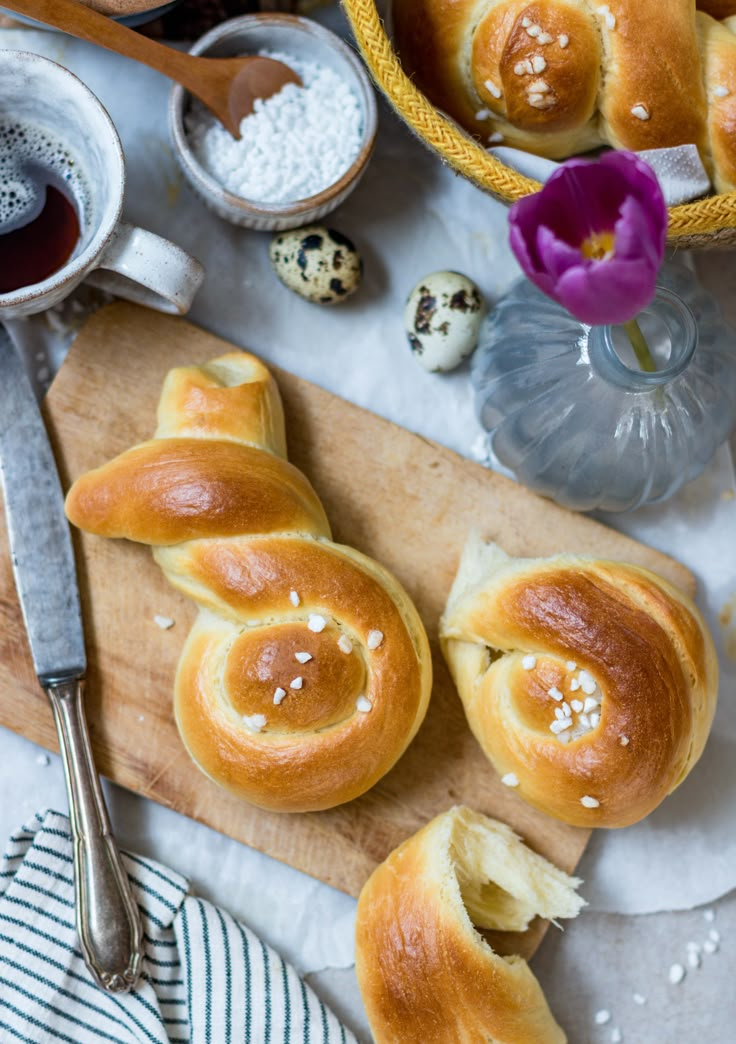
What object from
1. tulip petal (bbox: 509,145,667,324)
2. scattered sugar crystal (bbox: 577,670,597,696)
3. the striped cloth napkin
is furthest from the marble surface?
tulip petal (bbox: 509,145,667,324)

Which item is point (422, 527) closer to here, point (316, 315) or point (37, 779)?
point (316, 315)

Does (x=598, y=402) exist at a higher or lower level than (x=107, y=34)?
lower

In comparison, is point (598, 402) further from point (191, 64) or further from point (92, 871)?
point (92, 871)

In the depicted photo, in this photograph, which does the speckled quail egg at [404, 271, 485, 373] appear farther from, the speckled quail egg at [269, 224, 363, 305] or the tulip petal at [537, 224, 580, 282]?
the tulip petal at [537, 224, 580, 282]

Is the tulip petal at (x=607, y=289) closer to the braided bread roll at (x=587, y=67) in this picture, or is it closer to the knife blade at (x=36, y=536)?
the braided bread roll at (x=587, y=67)

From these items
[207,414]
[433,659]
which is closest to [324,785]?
[433,659]

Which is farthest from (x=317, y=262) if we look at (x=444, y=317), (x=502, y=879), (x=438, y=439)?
(x=502, y=879)
